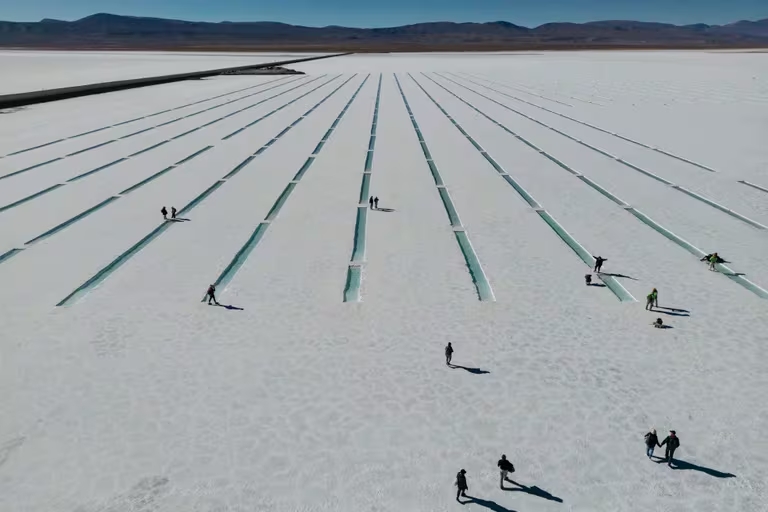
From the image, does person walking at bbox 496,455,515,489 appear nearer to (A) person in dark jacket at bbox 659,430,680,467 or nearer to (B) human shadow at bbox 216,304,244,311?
(A) person in dark jacket at bbox 659,430,680,467

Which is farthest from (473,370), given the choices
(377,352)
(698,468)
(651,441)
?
(698,468)

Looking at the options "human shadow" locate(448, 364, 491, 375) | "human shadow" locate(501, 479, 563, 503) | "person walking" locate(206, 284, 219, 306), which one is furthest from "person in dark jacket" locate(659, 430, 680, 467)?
"person walking" locate(206, 284, 219, 306)

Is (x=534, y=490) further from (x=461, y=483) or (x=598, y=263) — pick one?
(x=598, y=263)

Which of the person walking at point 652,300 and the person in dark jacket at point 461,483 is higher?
the person walking at point 652,300

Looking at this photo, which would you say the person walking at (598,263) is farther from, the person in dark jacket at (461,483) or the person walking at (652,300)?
the person in dark jacket at (461,483)

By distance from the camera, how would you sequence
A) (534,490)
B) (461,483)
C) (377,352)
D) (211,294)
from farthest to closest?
(211,294) → (377,352) → (534,490) → (461,483)

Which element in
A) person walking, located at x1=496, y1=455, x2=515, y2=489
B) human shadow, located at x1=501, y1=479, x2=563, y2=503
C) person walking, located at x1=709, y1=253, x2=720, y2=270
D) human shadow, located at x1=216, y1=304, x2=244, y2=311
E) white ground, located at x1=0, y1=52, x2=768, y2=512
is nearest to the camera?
human shadow, located at x1=501, y1=479, x2=563, y2=503

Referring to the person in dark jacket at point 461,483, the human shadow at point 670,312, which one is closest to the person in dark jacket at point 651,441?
the person in dark jacket at point 461,483

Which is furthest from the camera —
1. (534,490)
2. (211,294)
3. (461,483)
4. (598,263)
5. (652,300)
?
(598,263)

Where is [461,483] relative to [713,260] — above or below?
below
